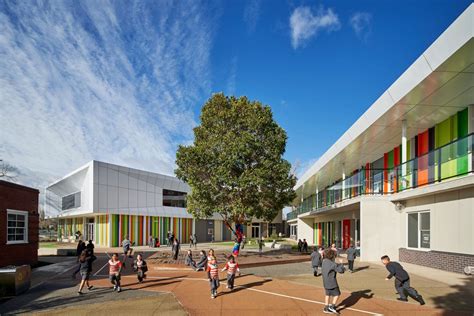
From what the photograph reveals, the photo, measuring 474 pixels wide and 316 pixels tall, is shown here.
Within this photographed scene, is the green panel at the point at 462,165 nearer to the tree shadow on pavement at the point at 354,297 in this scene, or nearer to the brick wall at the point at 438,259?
the brick wall at the point at 438,259

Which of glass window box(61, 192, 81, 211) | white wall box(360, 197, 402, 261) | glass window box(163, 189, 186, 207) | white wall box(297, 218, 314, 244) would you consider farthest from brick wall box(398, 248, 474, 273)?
glass window box(61, 192, 81, 211)

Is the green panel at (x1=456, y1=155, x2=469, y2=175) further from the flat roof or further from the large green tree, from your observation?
the large green tree

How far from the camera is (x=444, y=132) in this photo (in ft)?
59.7

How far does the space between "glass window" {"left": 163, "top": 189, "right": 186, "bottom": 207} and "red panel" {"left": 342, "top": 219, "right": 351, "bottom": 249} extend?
74.2 feet

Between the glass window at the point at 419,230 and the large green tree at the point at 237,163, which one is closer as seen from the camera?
the glass window at the point at 419,230

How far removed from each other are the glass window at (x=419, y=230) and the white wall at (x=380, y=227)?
0.76 m

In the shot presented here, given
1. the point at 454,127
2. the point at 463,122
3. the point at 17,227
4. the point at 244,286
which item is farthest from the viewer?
the point at 17,227

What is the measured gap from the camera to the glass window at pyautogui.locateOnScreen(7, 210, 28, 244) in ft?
59.2

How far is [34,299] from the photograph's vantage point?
38.0 feet

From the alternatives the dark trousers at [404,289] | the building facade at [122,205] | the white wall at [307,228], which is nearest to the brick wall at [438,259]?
the dark trousers at [404,289]

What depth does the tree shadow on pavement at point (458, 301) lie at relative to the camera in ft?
30.2

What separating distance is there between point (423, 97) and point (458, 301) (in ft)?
26.0

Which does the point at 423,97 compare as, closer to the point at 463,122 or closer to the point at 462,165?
the point at 463,122

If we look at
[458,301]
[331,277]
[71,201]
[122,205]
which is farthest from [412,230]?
[71,201]
